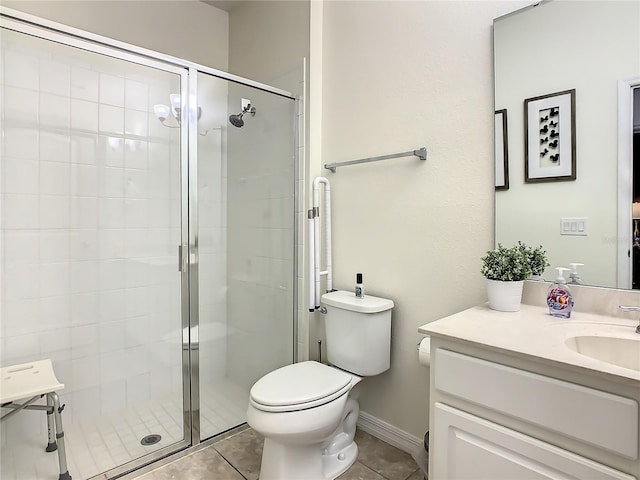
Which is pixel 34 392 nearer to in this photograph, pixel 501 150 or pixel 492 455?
Result: pixel 492 455

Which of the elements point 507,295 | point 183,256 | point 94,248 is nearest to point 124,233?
point 94,248

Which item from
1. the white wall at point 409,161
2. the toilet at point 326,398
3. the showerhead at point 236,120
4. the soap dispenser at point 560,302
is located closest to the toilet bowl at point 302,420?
the toilet at point 326,398

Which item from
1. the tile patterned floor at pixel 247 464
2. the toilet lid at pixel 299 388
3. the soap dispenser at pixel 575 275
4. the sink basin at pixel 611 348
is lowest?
the tile patterned floor at pixel 247 464

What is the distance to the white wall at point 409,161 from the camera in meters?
1.54

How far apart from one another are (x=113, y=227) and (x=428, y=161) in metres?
1.61

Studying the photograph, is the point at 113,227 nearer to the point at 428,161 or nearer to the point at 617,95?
the point at 428,161

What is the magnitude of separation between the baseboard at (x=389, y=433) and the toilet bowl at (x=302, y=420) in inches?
9.2

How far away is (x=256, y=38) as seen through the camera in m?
2.50

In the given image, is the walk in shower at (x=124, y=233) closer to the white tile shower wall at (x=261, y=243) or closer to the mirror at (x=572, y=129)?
the white tile shower wall at (x=261, y=243)

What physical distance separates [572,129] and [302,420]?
4.60ft

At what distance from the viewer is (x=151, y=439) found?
185 centimetres

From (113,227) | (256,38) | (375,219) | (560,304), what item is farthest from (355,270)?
(256,38)

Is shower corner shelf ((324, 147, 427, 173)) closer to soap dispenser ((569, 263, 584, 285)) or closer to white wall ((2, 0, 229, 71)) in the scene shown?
soap dispenser ((569, 263, 584, 285))

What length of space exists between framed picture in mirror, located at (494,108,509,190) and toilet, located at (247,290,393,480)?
0.71 metres
